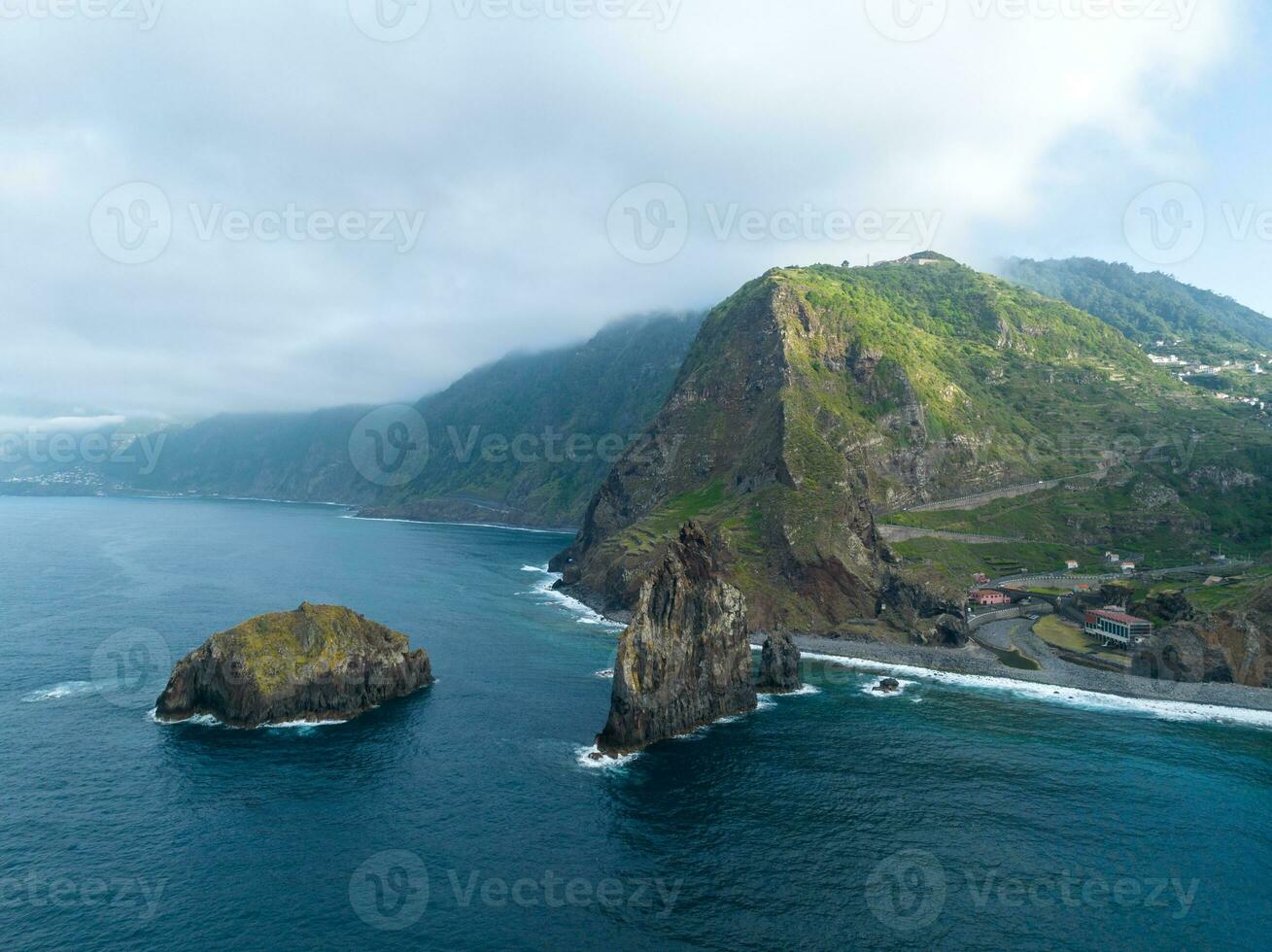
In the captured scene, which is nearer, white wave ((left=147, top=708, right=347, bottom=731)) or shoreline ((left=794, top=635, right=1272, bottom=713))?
white wave ((left=147, top=708, right=347, bottom=731))

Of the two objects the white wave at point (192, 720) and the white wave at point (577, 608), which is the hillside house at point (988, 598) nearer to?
the white wave at point (577, 608)

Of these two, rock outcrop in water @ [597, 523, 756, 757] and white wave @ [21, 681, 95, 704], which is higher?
rock outcrop in water @ [597, 523, 756, 757]

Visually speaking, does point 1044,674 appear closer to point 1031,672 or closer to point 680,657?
point 1031,672

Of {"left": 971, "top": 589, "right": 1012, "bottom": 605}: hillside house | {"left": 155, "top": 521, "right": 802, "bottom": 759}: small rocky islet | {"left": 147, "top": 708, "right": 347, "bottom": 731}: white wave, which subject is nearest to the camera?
{"left": 155, "top": 521, "right": 802, "bottom": 759}: small rocky islet

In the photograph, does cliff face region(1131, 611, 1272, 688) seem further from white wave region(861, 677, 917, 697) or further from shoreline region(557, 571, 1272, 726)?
white wave region(861, 677, 917, 697)

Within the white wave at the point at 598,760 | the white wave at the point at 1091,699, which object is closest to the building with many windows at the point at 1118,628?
the white wave at the point at 1091,699

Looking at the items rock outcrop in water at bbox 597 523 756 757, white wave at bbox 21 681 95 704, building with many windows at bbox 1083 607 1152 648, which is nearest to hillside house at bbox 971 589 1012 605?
building with many windows at bbox 1083 607 1152 648
